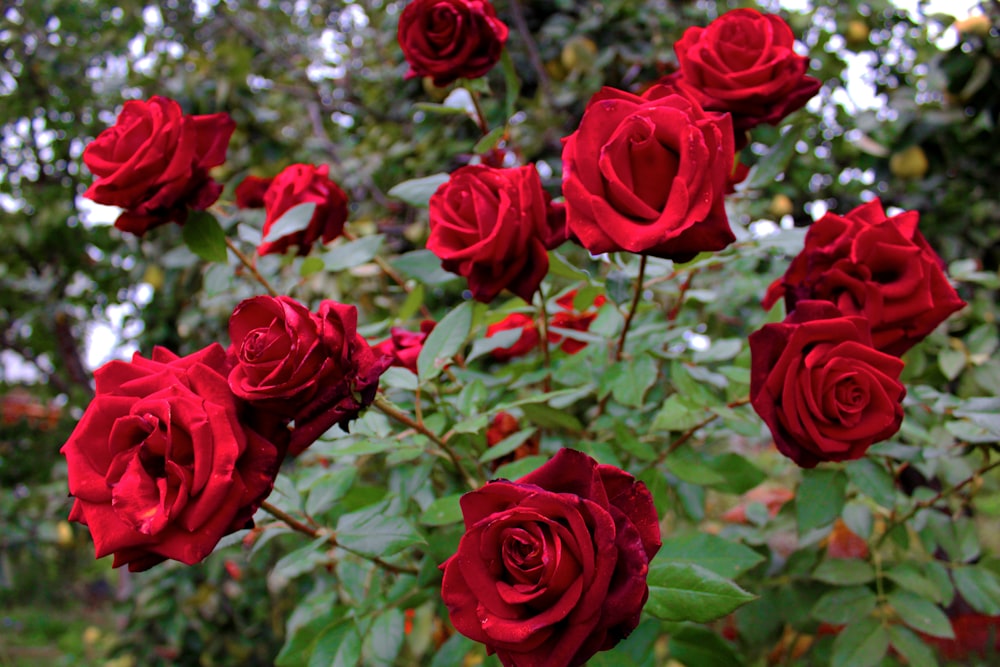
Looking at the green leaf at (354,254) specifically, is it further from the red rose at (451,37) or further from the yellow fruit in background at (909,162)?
the yellow fruit in background at (909,162)

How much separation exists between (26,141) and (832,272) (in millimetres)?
2400

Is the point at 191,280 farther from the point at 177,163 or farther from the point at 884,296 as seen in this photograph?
the point at 884,296

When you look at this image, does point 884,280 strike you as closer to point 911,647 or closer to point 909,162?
point 911,647

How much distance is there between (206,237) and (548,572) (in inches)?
19.9

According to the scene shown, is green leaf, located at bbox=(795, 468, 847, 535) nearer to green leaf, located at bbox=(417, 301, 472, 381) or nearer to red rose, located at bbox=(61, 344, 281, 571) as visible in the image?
green leaf, located at bbox=(417, 301, 472, 381)

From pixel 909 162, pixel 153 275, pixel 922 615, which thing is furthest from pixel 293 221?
pixel 909 162

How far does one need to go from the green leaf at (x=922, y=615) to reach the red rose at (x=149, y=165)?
78cm

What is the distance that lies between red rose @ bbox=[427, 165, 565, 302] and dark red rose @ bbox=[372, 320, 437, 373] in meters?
0.12

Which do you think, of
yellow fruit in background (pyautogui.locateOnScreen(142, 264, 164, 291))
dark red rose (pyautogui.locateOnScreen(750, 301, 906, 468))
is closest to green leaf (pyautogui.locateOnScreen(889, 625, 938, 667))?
dark red rose (pyautogui.locateOnScreen(750, 301, 906, 468))

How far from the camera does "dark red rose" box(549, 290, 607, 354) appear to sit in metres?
0.83

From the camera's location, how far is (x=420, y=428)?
60 centimetres

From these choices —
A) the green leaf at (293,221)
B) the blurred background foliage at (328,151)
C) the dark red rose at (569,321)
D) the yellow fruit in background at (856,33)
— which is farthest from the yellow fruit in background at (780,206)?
the green leaf at (293,221)

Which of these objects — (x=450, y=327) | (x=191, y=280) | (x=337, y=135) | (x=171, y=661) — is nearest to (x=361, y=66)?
(x=337, y=135)

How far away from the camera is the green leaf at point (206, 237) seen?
0.70 m
